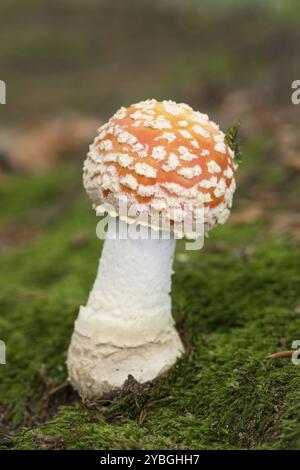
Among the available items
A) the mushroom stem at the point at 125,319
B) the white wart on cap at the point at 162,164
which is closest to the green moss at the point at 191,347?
the mushroom stem at the point at 125,319

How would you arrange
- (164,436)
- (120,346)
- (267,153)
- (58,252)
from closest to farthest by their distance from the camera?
(164,436) → (120,346) → (58,252) → (267,153)

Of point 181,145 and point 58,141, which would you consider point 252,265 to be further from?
point 58,141

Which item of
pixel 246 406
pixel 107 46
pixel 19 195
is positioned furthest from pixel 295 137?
pixel 107 46

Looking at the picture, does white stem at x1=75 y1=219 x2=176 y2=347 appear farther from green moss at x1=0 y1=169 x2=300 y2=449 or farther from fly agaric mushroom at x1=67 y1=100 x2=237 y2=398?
green moss at x1=0 y1=169 x2=300 y2=449

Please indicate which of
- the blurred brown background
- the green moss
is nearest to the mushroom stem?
the green moss
